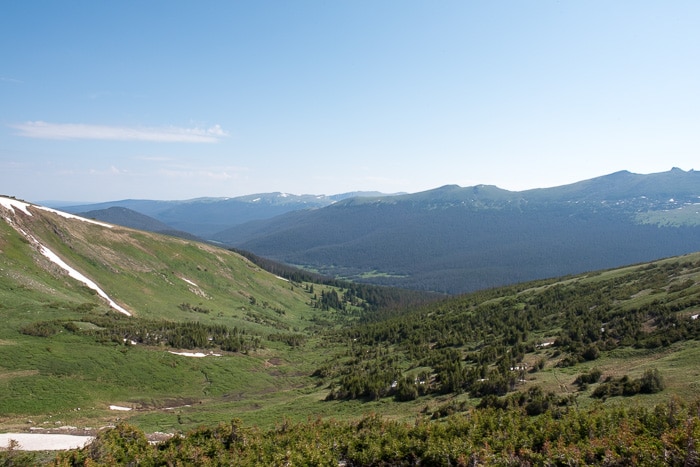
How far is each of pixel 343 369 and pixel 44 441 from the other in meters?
31.2

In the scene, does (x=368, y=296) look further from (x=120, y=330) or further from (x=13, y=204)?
(x=120, y=330)

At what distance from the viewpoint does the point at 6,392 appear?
2823 centimetres

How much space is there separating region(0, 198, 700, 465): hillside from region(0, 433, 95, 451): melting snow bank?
1.49 m

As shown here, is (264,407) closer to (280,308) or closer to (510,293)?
(510,293)

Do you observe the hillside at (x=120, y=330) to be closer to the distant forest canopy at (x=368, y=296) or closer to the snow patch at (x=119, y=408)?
the snow patch at (x=119, y=408)

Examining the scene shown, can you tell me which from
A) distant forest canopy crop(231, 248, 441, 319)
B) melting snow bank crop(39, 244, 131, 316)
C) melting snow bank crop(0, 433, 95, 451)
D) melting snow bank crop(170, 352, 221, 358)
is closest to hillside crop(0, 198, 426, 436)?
melting snow bank crop(170, 352, 221, 358)

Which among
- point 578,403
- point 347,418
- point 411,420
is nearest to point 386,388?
point 347,418

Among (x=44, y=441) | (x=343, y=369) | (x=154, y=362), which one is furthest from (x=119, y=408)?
(x=343, y=369)

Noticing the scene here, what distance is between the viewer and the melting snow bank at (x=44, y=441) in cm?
2178

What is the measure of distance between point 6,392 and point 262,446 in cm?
2364

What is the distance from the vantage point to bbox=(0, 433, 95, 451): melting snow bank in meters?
21.8

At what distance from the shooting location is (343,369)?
4825 centimetres

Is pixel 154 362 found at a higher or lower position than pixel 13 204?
lower

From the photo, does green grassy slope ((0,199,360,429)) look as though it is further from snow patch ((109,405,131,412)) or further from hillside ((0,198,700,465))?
snow patch ((109,405,131,412))
